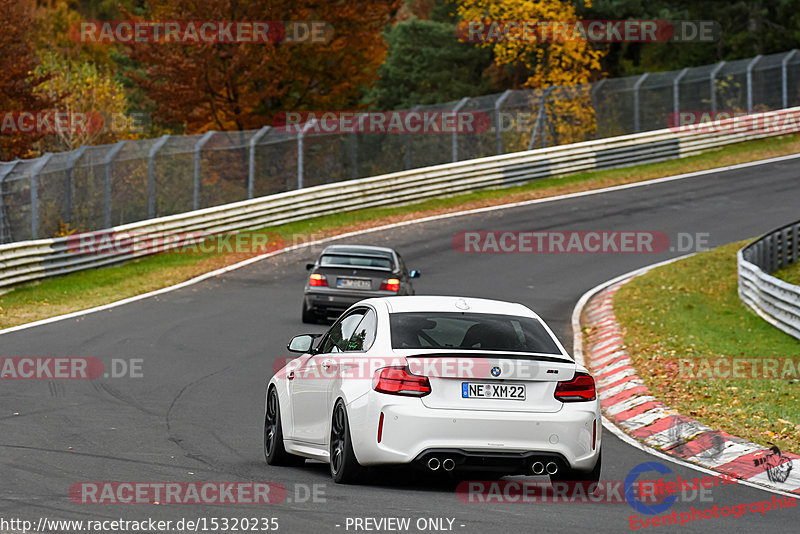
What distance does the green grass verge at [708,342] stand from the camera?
492 inches

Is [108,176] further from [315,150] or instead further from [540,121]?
[540,121]

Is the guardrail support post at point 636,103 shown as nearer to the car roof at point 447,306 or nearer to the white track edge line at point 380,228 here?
the white track edge line at point 380,228

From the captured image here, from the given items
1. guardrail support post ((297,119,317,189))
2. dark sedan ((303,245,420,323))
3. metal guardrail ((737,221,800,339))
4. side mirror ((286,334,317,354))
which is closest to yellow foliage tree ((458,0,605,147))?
guardrail support post ((297,119,317,189))

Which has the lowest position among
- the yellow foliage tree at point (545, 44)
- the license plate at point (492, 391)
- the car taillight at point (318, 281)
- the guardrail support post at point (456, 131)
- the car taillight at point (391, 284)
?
the car taillight at point (391, 284)

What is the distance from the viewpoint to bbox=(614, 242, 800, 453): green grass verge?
12500 millimetres

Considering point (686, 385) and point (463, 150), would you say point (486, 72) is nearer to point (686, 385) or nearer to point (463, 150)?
point (463, 150)

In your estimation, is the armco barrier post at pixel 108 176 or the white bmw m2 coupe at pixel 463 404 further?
the armco barrier post at pixel 108 176

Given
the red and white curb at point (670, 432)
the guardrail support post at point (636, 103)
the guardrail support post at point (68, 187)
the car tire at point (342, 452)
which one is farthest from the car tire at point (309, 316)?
the guardrail support post at point (636, 103)

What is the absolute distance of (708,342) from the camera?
18.0 metres

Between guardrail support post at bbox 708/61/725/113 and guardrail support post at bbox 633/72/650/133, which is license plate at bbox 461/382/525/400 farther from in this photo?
guardrail support post at bbox 708/61/725/113

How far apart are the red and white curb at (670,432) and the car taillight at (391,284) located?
391 centimetres

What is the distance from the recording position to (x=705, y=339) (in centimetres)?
1820

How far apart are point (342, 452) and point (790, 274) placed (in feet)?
55.7

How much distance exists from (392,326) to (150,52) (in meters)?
34.3
